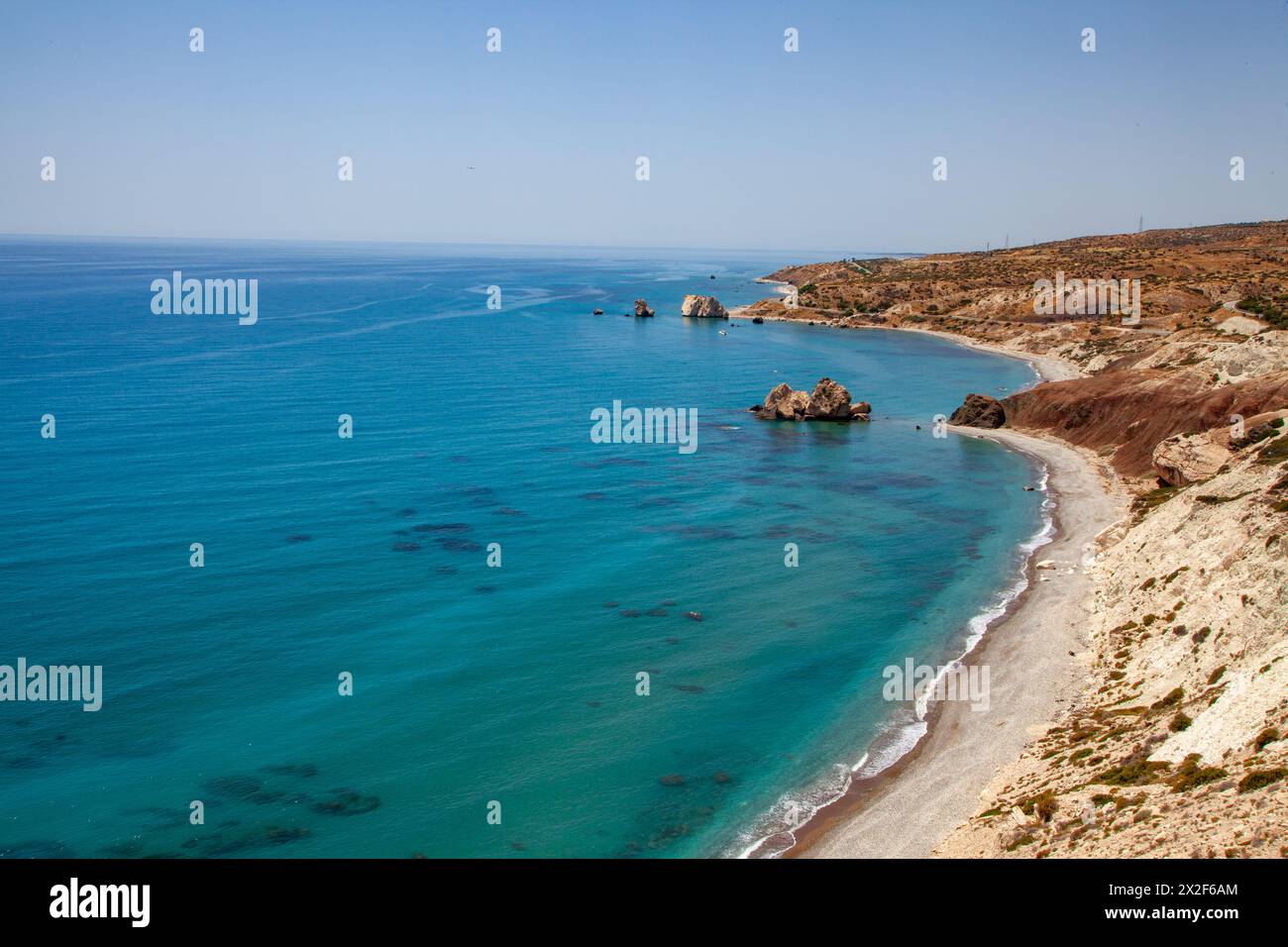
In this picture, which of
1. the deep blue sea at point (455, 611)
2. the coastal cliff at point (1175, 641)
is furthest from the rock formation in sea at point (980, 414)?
→ the deep blue sea at point (455, 611)

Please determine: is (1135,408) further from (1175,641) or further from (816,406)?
(1175,641)

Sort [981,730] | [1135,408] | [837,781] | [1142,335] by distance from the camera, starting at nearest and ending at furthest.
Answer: [837,781] < [981,730] < [1135,408] < [1142,335]

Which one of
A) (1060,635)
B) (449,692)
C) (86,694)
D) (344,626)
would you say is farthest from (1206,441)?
(86,694)

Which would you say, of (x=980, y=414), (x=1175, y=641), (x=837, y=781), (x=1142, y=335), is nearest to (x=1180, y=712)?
(x=1175, y=641)

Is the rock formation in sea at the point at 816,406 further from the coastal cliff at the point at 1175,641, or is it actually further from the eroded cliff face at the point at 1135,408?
the coastal cliff at the point at 1175,641
